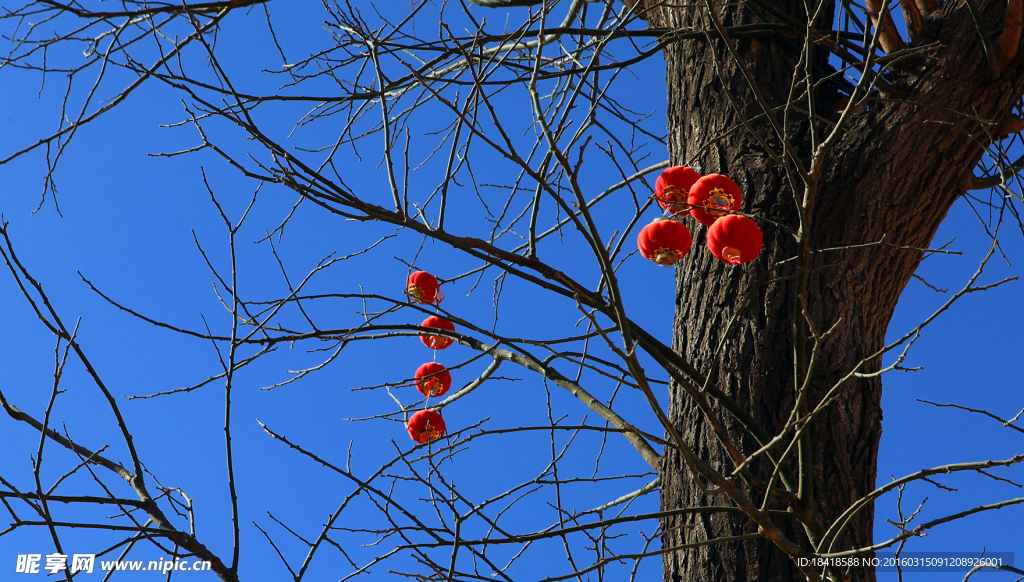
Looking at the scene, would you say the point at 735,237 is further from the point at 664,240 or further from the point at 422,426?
the point at 422,426

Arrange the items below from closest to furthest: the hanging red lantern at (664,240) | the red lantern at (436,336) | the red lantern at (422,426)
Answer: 1. the hanging red lantern at (664,240)
2. the red lantern at (436,336)
3. the red lantern at (422,426)

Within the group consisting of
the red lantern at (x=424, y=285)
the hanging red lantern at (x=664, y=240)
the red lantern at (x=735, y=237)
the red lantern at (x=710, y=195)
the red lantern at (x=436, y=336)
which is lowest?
the red lantern at (x=735, y=237)

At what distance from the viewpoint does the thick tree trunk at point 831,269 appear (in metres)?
1.96

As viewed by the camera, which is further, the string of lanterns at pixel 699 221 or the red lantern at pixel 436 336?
the red lantern at pixel 436 336

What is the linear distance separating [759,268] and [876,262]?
0.35m

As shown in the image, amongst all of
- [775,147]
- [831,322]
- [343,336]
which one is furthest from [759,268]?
[343,336]

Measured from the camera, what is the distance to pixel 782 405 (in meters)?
1.99

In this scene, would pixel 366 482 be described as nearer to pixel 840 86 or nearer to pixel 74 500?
pixel 74 500

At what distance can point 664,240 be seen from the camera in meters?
1.98

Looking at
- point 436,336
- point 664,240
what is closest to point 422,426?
point 436,336

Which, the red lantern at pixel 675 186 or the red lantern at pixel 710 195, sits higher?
the red lantern at pixel 675 186

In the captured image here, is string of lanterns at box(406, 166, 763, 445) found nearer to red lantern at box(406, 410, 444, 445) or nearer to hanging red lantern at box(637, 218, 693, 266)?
hanging red lantern at box(637, 218, 693, 266)

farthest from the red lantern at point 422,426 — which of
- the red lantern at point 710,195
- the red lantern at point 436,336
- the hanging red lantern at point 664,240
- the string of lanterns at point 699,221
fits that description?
the red lantern at point 710,195

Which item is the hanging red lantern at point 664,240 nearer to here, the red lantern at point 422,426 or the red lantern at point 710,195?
the red lantern at point 710,195
